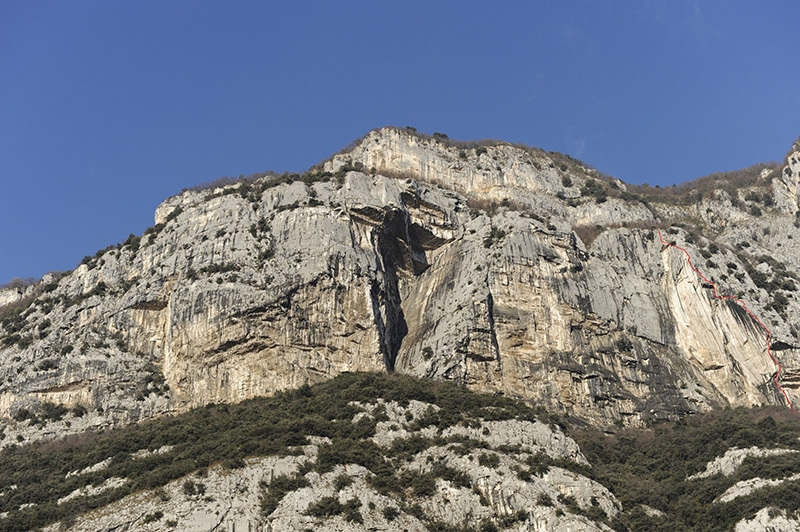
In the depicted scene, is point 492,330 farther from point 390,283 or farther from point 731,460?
point 731,460

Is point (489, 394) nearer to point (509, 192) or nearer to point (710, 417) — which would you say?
point (710, 417)

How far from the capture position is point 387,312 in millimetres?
72438

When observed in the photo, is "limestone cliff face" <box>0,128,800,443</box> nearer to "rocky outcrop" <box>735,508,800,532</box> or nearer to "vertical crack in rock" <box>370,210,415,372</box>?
"vertical crack in rock" <box>370,210,415,372</box>

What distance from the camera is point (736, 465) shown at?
55.9m

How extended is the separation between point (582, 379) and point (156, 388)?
2976 cm

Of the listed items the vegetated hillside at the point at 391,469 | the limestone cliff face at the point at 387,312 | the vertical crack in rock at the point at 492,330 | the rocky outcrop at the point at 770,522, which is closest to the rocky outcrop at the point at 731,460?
the vegetated hillside at the point at 391,469

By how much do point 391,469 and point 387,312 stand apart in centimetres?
2133

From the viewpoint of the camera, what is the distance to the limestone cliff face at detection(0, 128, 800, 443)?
66500 millimetres

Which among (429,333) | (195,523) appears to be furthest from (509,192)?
(195,523)

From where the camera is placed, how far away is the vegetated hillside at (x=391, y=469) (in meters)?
47.1

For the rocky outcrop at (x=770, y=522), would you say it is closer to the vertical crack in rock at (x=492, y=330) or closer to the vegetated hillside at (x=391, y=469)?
the vegetated hillside at (x=391, y=469)

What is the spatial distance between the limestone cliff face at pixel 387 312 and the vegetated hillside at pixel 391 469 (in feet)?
12.7

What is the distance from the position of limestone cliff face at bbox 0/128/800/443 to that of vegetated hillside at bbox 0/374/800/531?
3.86 m

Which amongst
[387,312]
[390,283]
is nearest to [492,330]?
[387,312]
